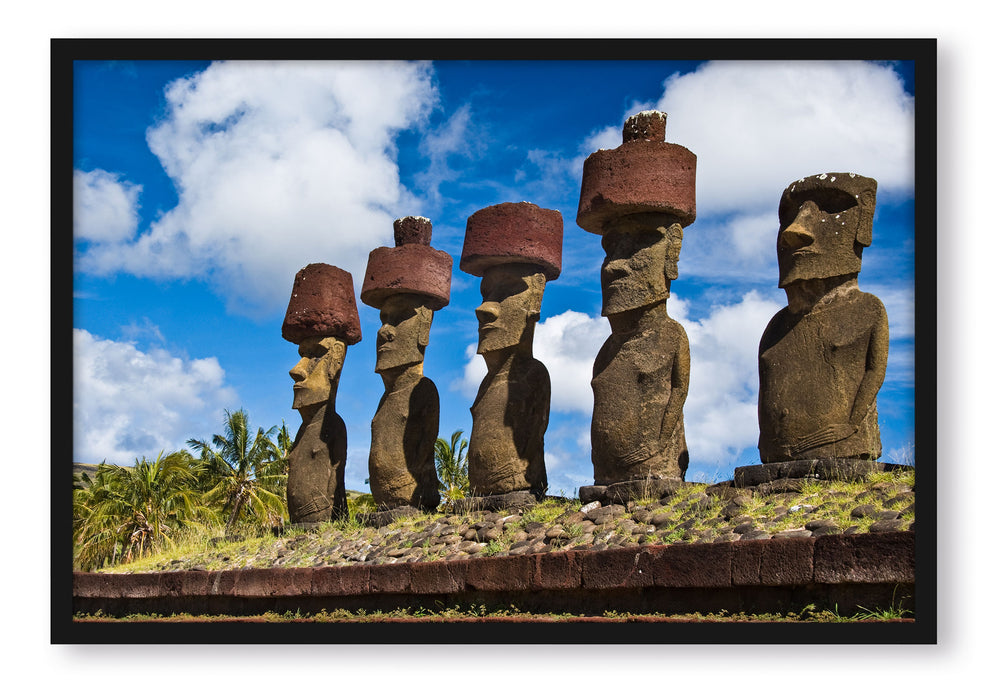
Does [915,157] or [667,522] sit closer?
[915,157]

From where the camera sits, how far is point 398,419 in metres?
13.7

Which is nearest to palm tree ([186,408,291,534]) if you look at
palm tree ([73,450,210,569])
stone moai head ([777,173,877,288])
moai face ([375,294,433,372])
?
palm tree ([73,450,210,569])

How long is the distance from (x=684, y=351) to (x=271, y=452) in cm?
1610

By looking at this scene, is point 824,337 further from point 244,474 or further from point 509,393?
point 244,474

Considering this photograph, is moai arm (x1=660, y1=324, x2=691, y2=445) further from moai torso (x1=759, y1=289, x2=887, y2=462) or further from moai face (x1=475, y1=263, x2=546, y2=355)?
moai face (x1=475, y1=263, x2=546, y2=355)

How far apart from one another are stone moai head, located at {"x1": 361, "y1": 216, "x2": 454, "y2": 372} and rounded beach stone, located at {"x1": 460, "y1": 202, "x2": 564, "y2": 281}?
4.81 ft

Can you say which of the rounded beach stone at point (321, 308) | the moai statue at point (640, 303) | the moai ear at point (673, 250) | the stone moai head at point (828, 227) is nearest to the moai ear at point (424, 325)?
the rounded beach stone at point (321, 308)

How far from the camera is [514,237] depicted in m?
12.6

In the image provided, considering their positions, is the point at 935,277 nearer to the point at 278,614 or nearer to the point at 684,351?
the point at 684,351

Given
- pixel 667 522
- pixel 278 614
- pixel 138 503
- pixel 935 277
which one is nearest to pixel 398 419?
pixel 278 614

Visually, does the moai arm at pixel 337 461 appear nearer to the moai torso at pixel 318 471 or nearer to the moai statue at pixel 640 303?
the moai torso at pixel 318 471

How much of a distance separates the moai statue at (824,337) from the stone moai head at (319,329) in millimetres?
7474

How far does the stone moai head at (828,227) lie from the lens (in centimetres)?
938

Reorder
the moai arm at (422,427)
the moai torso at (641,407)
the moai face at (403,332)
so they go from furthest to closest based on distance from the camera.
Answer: the moai face at (403,332)
the moai arm at (422,427)
the moai torso at (641,407)
